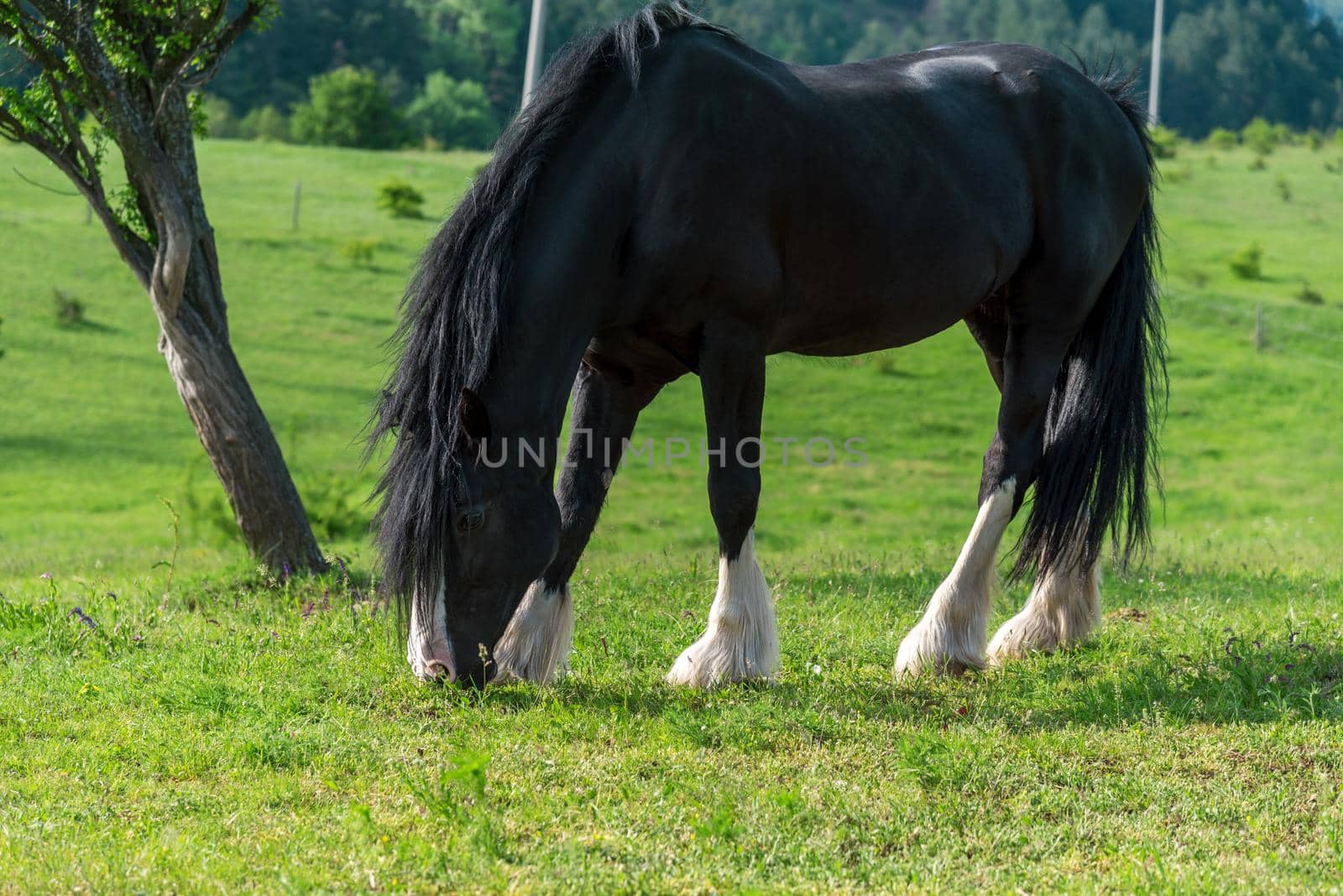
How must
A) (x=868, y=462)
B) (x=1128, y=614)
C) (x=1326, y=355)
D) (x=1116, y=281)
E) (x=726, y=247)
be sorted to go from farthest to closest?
(x=1326, y=355) → (x=868, y=462) → (x=1128, y=614) → (x=1116, y=281) → (x=726, y=247)

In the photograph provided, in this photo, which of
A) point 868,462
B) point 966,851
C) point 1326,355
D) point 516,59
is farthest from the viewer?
point 516,59

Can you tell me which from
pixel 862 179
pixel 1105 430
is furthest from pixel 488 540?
pixel 1105 430

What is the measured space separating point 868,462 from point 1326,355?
1058 centimetres

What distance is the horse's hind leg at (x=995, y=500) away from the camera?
544cm

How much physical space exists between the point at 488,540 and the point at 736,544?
1.05m

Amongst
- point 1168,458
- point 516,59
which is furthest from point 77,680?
point 516,59

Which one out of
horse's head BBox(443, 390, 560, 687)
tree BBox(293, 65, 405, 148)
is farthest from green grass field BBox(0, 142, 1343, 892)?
tree BBox(293, 65, 405, 148)

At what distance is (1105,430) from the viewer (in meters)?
5.95

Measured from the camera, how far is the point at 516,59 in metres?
65.2

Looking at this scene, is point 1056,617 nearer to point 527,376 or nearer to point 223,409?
point 527,376

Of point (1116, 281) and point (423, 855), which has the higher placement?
point (1116, 281)

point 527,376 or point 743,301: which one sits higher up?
point 743,301

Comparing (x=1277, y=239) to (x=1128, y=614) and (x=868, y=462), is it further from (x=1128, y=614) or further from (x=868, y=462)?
(x=1128, y=614)

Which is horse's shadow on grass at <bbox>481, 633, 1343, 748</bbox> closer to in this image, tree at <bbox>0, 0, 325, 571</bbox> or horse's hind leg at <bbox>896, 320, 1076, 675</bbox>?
horse's hind leg at <bbox>896, 320, 1076, 675</bbox>
